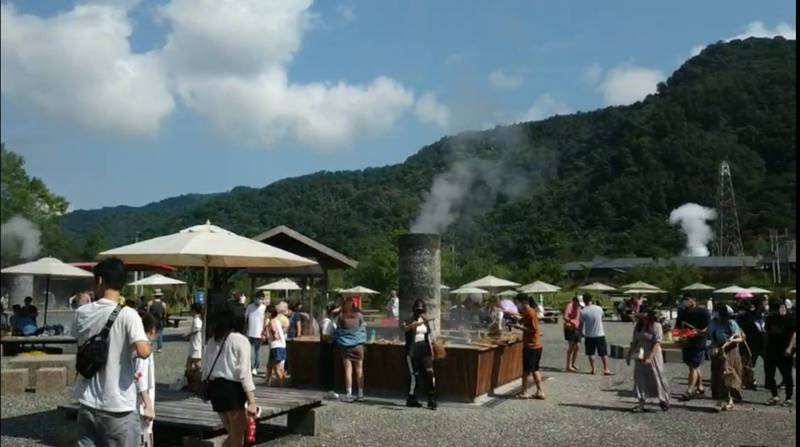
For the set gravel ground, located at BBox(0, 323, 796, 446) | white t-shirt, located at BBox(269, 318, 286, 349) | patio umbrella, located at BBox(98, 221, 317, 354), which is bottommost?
gravel ground, located at BBox(0, 323, 796, 446)

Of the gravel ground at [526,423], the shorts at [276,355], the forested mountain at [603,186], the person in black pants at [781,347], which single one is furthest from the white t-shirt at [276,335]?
the forested mountain at [603,186]

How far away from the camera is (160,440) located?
7.57m

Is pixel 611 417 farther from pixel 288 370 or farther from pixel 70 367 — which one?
pixel 70 367

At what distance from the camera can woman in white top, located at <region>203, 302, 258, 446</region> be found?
219 inches

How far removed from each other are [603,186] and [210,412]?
369 feet

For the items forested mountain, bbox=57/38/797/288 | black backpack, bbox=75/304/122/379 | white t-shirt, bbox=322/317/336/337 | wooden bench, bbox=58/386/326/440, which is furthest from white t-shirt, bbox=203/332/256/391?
forested mountain, bbox=57/38/797/288

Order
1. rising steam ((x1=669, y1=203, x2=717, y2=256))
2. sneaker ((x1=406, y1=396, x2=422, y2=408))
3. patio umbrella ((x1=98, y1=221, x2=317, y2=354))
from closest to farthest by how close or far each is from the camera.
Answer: patio umbrella ((x1=98, y1=221, x2=317, y2=354)), sneaker ((x1=406, y1=396, x2=422, y2=408)), rising steam ((x1=669, y1=203, x2=717, y2=256))

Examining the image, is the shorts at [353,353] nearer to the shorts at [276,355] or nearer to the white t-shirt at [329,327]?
the white t-shirt at [329,327]

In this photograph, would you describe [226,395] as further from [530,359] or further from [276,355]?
[276,355]

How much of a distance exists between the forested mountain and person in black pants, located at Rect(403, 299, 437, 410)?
6094cm

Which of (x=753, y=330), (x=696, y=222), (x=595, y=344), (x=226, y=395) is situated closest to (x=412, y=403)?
(x=226, y=395)

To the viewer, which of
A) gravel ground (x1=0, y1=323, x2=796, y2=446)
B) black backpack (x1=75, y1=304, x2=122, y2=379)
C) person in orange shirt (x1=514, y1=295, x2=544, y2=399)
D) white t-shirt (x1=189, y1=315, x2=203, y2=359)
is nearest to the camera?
black backpack (x1=75, y1=304, x2=122, y2=379)

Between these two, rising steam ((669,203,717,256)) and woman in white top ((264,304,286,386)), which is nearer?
woman in white top ((264,304,286,386))

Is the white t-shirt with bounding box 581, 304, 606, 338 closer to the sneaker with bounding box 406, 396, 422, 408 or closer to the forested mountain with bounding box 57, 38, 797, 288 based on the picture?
the sneaker with bounding box 406, 396, 422, 408
